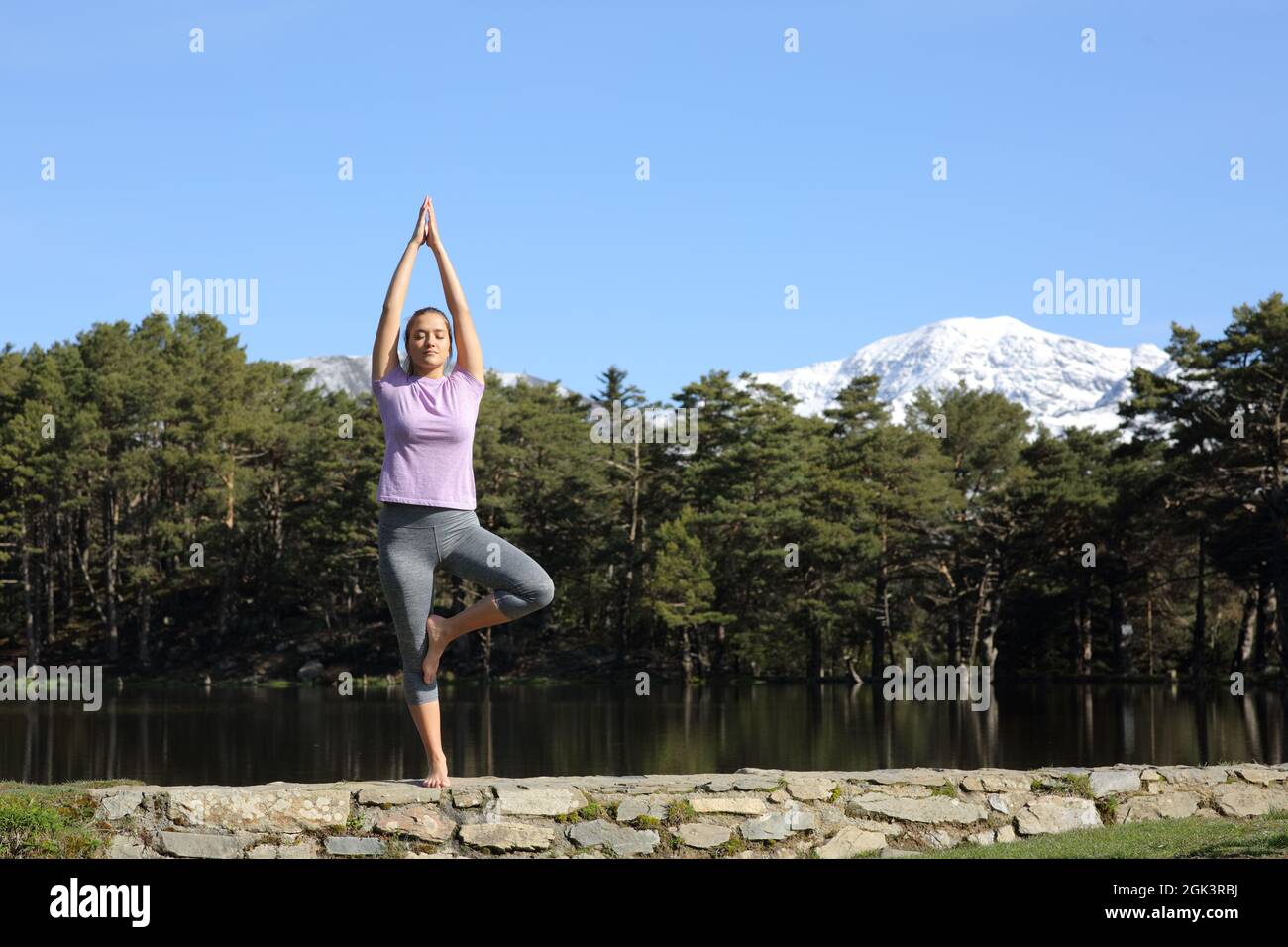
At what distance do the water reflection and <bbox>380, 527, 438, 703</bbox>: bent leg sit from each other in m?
12.5

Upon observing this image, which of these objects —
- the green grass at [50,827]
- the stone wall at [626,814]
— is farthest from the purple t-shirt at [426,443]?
the green grass at [50,827]

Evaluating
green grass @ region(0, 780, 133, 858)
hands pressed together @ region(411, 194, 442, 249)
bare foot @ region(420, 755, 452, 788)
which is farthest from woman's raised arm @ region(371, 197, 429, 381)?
green grass @ region(0, 780, 133, 858)

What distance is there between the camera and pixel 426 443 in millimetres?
6590

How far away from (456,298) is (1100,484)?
37.8 meters

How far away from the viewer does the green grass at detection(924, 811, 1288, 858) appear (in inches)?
274

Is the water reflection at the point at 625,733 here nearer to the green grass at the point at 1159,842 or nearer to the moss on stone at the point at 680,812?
the green grass at the point at 1159,842

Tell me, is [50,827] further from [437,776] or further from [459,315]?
[459,315]

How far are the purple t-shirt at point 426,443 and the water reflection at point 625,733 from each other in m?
12.8

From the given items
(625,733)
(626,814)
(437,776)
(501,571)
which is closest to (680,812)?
(626,814)

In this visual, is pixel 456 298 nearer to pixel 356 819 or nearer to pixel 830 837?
pixel 356 819

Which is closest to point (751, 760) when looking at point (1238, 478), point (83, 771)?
point (83, 771)

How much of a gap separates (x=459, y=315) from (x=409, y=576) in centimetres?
120

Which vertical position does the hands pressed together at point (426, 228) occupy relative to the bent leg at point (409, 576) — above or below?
above

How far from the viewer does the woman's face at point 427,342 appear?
674 centimetres
